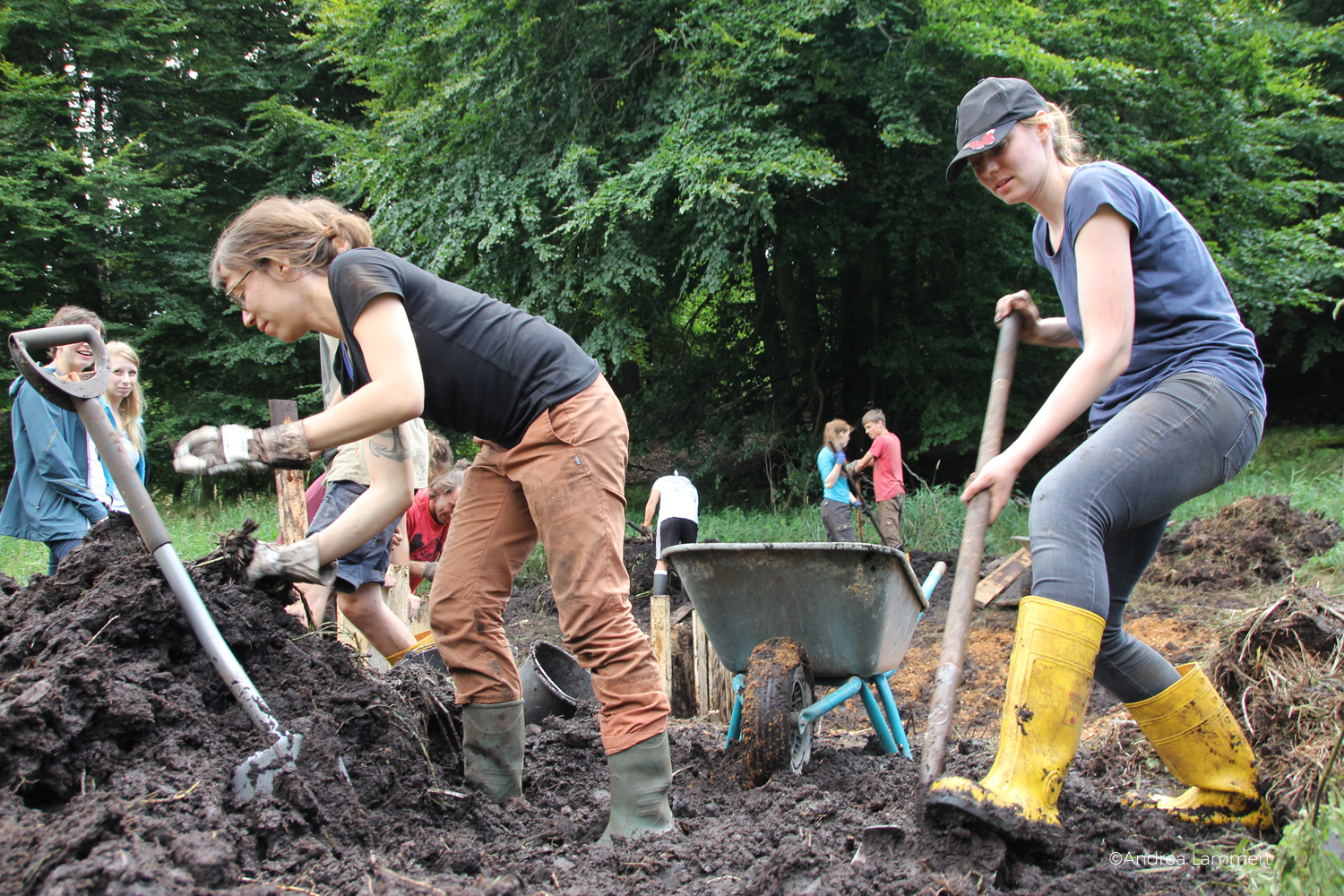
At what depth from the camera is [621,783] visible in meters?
2.23

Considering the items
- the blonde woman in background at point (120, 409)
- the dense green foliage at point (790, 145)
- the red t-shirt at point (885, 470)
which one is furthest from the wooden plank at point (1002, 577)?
the blonde woman in background at point (120, 409)

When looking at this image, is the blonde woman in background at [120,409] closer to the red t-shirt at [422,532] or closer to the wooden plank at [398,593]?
the wooden plank at [398,593]

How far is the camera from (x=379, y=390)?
2004 mm

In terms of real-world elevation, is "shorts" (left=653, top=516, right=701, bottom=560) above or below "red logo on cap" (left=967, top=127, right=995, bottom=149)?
below

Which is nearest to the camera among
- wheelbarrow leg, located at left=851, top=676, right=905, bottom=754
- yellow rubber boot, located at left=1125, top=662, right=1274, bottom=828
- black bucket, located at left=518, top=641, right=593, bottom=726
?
yellow rubber boot, located at left=1125, top=662, right=1274, bottom=828

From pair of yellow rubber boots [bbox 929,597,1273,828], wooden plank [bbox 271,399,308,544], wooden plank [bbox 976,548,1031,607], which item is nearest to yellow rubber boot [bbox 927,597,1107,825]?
pair of yellow rubber boots [bbox 929,597,1273,828]

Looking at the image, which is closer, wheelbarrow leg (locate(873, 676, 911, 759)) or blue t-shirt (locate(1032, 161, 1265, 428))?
blue t-shirt (locate(1032, 161, 1265, 428))

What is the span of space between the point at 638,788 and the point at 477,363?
3.80ft

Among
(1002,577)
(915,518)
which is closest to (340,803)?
(1002,577)

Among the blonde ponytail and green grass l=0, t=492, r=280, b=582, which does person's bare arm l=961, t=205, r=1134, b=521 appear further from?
green grass l=0, t=492, r=280, b=582

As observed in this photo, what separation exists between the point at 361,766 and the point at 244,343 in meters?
13.9

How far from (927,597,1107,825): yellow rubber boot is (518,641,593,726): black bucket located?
2.17 meters

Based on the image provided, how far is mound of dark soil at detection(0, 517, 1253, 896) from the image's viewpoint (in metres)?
1.59

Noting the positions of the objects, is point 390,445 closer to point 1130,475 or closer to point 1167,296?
point 1130,475
